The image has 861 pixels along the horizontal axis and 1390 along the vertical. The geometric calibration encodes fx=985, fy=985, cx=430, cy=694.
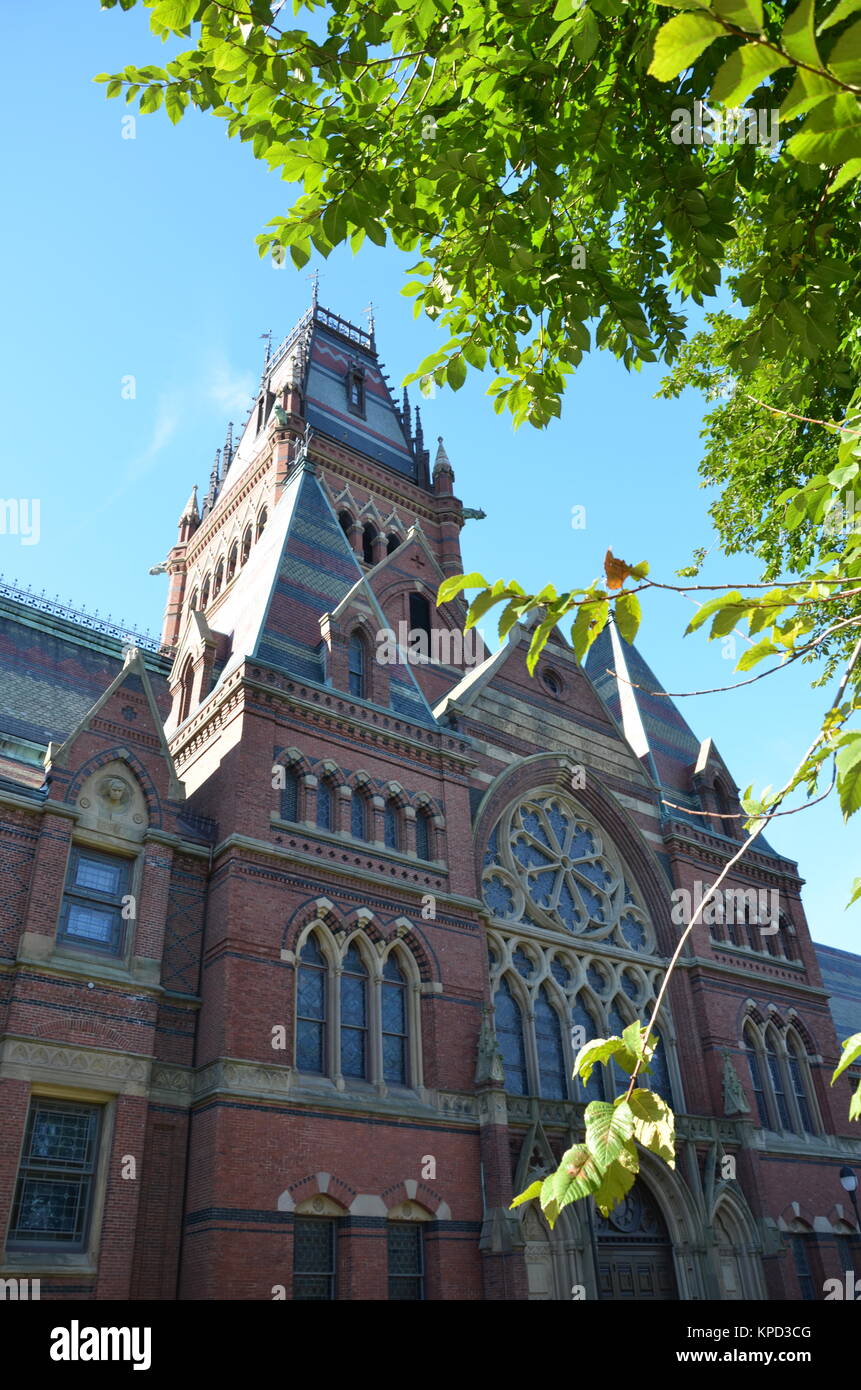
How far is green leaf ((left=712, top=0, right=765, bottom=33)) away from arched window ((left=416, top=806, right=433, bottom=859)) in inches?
715

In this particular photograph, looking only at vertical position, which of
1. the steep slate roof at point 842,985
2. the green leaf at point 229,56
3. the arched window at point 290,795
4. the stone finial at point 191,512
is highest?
the stone finial at point 191,512

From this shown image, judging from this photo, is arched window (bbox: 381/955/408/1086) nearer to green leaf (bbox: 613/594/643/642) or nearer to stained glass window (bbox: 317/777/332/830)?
stained glass window (bbox: 317/777/332/830)

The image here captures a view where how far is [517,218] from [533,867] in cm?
1761

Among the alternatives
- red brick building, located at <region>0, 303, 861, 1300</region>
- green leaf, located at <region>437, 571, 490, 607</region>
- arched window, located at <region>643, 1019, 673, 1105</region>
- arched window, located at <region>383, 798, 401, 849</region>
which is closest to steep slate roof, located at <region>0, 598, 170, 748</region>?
red brick building, located at <region>0, 303, 861, 1300</region>

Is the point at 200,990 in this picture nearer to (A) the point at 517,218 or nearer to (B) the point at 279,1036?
(B) the point at 279,1036

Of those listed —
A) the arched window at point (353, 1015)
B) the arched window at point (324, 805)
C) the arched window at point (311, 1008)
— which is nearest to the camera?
the arched window at point (311, 1008)

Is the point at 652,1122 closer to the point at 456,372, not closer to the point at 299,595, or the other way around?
the point at 456,372

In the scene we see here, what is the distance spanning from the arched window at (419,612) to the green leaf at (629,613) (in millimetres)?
26742

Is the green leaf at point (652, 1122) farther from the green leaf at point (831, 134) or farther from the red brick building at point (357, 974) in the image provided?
the red brick building at point (357, 974)

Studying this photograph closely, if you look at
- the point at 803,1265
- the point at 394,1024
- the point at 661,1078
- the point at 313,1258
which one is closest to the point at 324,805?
the point at 394,1024

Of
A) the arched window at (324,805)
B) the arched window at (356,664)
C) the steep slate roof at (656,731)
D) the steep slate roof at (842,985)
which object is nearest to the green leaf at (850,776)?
the arched window at (324,805)

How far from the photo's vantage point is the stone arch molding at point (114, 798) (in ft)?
52.1

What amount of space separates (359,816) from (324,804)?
2.86 ft

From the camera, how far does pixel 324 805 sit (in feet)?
61.4
